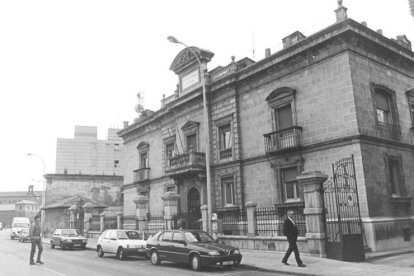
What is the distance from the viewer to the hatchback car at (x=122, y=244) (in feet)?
56.9

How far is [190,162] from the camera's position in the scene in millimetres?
25094

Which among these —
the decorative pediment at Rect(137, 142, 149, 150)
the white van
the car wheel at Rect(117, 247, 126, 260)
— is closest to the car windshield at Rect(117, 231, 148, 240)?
the car wheel at Rect(117, 247, 126, 260)

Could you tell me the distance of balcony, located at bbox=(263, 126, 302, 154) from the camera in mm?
19781

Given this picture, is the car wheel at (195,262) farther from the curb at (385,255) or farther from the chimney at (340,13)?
the chimney at (340,13)

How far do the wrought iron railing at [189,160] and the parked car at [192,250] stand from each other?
9.93m

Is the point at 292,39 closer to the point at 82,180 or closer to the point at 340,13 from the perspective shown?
the point at 340,13

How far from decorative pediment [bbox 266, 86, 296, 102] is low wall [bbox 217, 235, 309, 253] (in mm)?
7987

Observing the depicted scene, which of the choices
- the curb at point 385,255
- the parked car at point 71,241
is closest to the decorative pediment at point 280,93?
the curb at point 385,255

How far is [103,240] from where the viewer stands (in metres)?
19.0

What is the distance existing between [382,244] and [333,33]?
993 centimetres

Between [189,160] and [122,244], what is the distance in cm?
901

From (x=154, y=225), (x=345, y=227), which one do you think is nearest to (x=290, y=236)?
(x=345, y=227)

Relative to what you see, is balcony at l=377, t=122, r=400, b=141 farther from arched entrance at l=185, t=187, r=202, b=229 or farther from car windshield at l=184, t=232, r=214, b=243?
arched entrance at l=185, t=187, r=202, b=229

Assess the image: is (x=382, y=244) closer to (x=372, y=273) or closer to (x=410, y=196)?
(x=410, y=196)
